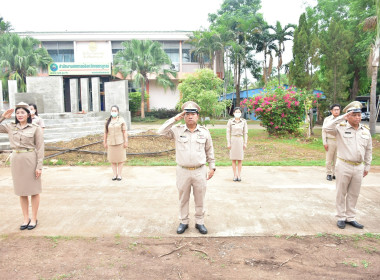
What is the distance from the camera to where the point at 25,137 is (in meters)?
3.84

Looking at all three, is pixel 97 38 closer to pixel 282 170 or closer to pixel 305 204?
pixel 282 170

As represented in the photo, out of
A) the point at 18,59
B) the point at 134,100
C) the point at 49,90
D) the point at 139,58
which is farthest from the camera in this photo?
the point at 134,100

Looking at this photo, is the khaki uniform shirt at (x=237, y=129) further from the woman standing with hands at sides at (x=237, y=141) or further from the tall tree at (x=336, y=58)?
the tall tree at (x=336, y=58)

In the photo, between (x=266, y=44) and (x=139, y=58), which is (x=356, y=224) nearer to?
(x=139, y=58)

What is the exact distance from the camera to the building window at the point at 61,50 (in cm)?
3106

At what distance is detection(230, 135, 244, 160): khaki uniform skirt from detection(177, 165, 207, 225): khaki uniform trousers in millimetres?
2738

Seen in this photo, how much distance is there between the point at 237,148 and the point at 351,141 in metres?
2.73

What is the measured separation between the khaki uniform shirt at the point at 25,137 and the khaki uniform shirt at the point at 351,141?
12.6 ft

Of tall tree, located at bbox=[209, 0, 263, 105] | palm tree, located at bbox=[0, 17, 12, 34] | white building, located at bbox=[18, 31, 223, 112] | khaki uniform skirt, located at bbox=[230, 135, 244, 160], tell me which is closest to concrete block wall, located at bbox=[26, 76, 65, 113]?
khaki uniform skirt, located at bbox=[230, 135, 244, 160]

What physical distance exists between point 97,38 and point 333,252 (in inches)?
1240

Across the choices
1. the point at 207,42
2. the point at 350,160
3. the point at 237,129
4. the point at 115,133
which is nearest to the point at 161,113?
the point at 207,42

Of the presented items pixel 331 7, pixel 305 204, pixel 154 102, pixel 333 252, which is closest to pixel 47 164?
pixel 305 204

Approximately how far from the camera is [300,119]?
14.4 m

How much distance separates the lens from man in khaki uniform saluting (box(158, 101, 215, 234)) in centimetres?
370
